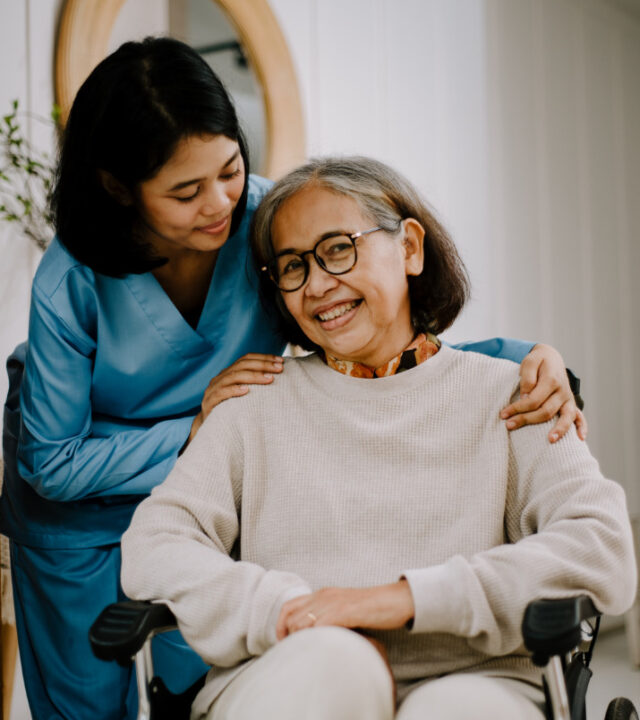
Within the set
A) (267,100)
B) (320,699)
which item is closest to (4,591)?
(320,699)

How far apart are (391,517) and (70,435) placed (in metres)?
0.65

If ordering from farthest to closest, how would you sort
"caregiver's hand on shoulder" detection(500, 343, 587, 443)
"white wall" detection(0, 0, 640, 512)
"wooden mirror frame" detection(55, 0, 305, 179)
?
"white wall" detection(0, 0, 640, 512)
"wooden mirror frame" detection(55, 0, 305, 179)
"caregiver's hand on shoulder" detection(500, 343, 587, 443)

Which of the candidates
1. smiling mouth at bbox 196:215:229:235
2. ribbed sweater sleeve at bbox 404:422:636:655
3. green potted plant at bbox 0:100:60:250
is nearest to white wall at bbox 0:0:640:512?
green potted plant at bbox 0:100:60:250

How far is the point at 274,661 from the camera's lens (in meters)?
1.08

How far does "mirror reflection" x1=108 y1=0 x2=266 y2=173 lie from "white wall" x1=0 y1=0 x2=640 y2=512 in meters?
0.22

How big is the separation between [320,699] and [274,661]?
0.08 m

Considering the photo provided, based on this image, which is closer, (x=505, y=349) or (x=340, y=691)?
(x=340, y=691)

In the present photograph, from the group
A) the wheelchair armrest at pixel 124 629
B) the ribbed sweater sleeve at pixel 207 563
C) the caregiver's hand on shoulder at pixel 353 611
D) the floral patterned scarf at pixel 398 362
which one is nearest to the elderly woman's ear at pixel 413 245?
the floral patterned scarf at pixel 398 362

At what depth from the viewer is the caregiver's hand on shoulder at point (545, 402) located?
1.37 meters

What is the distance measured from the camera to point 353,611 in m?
1.15

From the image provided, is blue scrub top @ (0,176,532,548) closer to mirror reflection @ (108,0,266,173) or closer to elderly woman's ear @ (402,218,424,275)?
elderly woman's ear @ (402,218,424,275)

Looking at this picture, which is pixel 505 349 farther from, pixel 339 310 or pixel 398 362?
pixel 339 310

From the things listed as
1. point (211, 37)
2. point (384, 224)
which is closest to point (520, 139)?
point (211, 37)

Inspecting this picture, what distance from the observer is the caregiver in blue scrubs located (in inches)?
56.1
